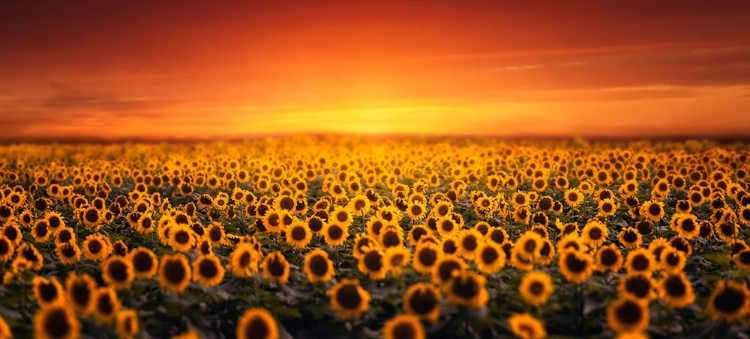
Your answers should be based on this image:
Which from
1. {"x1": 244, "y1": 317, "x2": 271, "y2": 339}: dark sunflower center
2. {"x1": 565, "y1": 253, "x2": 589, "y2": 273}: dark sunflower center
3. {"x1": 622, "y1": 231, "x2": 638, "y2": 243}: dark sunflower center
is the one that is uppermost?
{"x1": 565, "y1": 253, "x2": 589, "y2": 273}: dark sunflower center

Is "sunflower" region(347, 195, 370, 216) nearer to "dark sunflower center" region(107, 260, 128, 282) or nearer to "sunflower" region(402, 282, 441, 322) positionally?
"dark sunflower center" region(107, 260, 128, 282)

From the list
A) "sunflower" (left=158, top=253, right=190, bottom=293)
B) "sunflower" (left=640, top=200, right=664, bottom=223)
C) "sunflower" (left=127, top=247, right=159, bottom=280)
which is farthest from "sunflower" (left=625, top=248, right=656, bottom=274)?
"sunflower" (left=127, top=247, right=159, bottom=280)

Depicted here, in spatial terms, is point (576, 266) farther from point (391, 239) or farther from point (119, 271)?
point (119, 271)

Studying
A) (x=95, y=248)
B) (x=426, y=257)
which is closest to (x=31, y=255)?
(x=95, y=248)

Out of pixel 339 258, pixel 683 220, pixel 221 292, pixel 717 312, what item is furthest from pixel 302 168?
pixel 717 312

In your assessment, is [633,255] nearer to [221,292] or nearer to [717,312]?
[717,312]

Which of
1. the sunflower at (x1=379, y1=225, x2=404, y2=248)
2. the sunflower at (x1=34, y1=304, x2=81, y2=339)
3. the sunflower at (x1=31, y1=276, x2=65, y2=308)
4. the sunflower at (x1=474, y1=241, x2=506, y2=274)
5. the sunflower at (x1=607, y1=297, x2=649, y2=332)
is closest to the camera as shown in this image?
the sunflower at (x1=34, y1=304, x2=81, y2=339)
